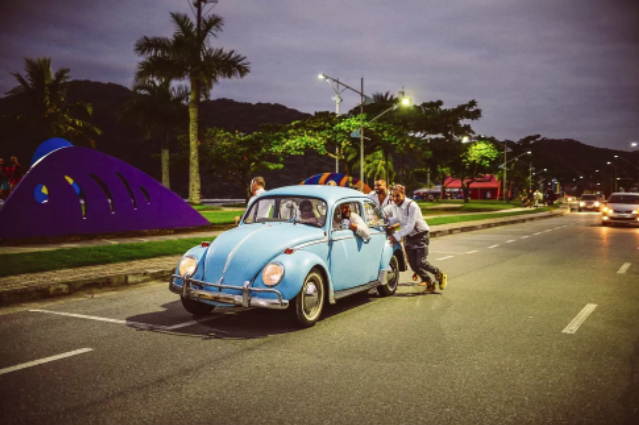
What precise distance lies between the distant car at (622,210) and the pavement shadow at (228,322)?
927 inches

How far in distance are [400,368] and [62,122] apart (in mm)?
38291

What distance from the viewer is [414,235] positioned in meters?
8.83

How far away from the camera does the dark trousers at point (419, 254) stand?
8.68 metres

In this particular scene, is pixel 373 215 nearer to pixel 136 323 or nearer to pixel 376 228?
pixel 376 228

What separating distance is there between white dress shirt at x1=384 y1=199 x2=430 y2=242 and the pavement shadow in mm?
1706

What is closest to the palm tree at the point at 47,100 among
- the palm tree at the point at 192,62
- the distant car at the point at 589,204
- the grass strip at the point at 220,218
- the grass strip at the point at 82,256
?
the palm tree at the point at 192,62

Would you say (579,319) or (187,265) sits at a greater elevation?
(187,265)

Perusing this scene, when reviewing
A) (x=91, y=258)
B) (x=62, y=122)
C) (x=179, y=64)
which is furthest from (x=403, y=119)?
(x=91, y=258)

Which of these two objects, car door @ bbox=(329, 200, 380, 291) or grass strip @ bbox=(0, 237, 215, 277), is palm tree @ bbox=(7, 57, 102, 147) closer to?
grass strip @ bbox=(0, 237, 215, 277)

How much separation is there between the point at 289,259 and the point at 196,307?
1.58 m

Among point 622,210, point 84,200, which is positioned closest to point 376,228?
point 84,200

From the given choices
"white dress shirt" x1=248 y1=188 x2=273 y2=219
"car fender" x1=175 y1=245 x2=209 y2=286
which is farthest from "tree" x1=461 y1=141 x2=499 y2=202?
"car fender" x1=175 y1=245 x2=209 y2=286

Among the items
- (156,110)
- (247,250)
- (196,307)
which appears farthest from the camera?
(156,110)

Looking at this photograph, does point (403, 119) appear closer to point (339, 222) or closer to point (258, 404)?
point (339, 222)
